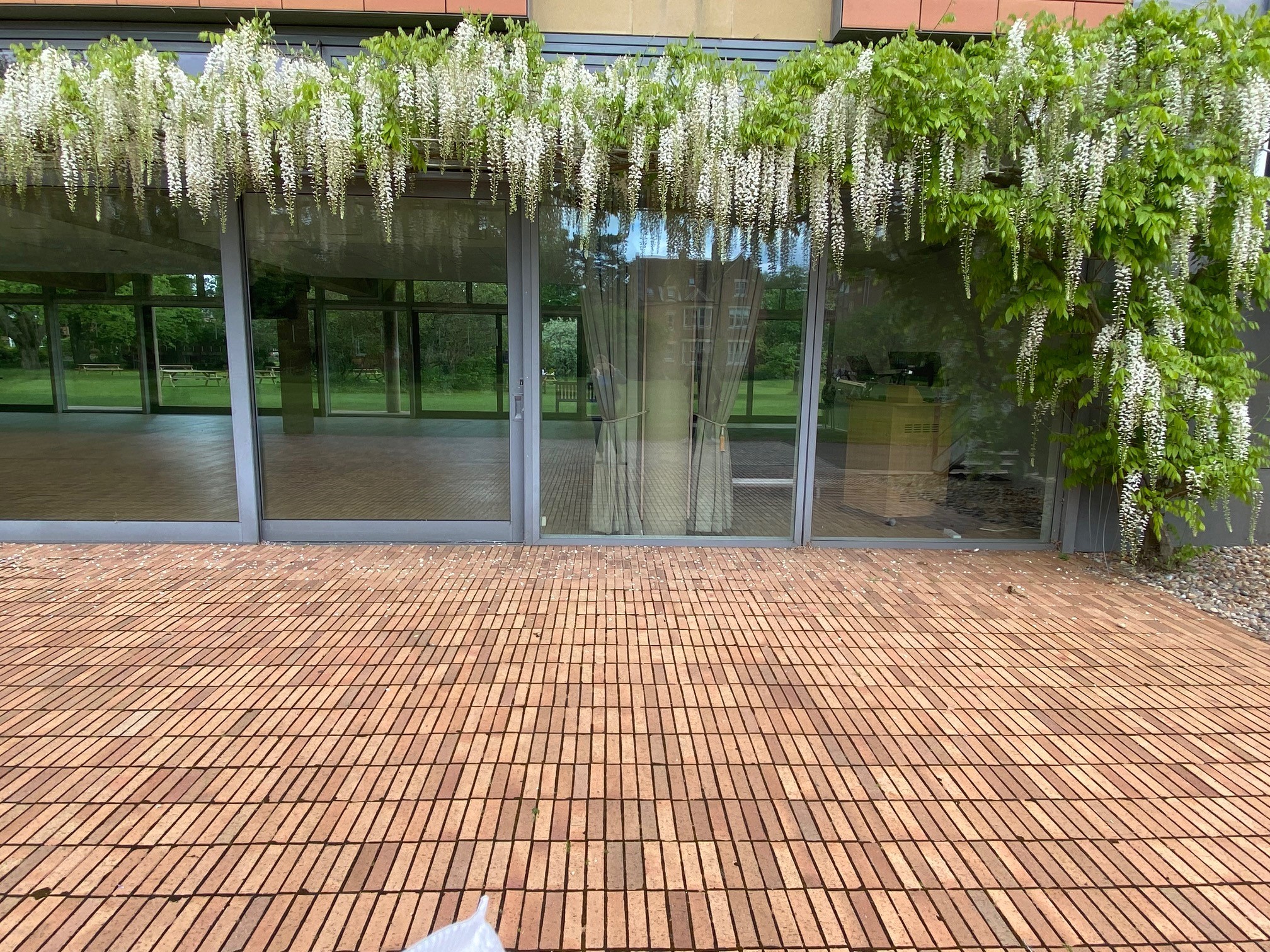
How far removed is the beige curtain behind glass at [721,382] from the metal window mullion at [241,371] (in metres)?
2.95

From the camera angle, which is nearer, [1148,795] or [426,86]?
[1148,795]

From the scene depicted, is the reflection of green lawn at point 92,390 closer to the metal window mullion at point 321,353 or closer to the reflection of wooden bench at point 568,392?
the metal window mullion at point 321,353

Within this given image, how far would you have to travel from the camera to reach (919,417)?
4.73m

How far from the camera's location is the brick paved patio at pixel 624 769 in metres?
1.55

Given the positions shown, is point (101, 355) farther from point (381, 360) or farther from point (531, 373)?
point (531, 373)

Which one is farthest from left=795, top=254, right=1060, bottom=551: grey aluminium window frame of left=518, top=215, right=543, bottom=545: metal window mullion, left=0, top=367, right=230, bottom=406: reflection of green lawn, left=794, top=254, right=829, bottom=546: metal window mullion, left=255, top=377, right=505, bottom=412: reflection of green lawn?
left=0, top=367, right=230, bottom=406: reflection of green lawn

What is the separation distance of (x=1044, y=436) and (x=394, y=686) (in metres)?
4.42

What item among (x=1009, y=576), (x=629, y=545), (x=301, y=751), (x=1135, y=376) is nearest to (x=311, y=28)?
(x=629, y=545)

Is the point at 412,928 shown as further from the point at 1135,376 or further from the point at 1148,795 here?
the point at 1135,376

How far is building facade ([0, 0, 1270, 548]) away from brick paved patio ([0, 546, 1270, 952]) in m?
1.10

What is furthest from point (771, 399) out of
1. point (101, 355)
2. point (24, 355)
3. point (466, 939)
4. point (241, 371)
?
point (24, 355)

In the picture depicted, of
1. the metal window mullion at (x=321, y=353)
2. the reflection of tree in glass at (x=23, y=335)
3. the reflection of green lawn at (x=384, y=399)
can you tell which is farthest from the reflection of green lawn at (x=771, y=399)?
the reflection of tree in glass at (x=23, y=335)

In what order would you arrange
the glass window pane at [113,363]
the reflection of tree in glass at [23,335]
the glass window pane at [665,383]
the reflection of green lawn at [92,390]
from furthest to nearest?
the reflection of green lawn at [92,390] → the reflection of tree in glass at [23,335] → the glass window pane at [113,363] → the glass window pane at [665,383]

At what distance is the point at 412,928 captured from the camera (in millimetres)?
1479
